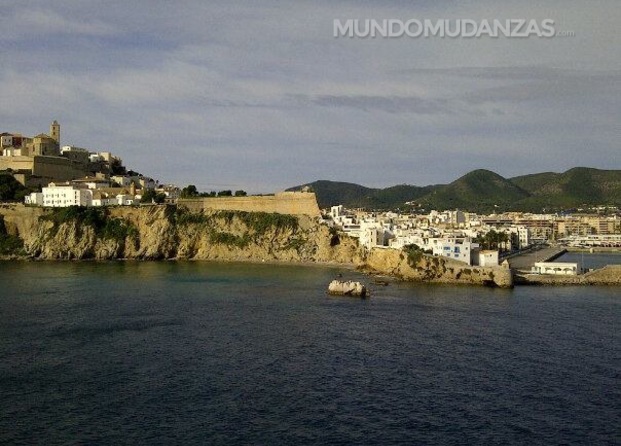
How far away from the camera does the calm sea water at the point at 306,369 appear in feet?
44.3

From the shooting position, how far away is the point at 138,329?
22.3m

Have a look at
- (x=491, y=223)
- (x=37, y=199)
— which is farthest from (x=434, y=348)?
(x=491, y=223)

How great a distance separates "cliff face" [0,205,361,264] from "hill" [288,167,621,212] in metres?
70.5

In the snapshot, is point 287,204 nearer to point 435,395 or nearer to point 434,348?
point 434,348

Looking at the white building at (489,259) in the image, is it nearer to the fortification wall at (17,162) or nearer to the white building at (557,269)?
the white building at (557,269)

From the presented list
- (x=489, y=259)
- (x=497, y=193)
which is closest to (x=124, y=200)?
(x=489, y=259)

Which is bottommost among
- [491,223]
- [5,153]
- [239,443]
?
[239,443]

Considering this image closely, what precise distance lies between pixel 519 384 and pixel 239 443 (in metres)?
7.43

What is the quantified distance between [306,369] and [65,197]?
4164cm

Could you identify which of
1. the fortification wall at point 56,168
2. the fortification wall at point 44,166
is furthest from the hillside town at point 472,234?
the fortification wall at point 44,166

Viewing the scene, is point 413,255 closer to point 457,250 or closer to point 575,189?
point 457,250

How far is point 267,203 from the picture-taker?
A: 179ft

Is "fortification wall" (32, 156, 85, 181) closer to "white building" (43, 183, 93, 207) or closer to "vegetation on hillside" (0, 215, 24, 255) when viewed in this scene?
"white building" (43, 183, 93, 207)

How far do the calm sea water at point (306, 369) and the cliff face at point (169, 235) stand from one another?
1976cm
